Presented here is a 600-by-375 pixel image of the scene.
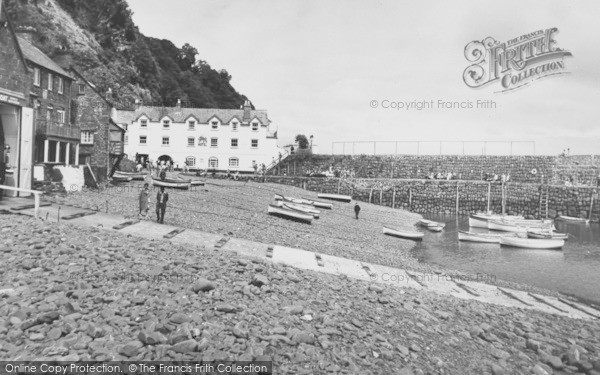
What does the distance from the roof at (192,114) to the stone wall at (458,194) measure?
41.9ft

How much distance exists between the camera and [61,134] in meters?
27.6

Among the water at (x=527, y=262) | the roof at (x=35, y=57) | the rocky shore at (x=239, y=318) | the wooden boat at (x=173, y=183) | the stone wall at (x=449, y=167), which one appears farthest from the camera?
the stone wall at (x=449, y=167)

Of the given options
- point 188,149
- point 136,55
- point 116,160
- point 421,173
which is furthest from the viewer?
point 136,55

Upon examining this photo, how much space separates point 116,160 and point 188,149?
28385 millimetres

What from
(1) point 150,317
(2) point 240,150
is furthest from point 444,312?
(2) point 240,150

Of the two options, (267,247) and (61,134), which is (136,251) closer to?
(267,247)

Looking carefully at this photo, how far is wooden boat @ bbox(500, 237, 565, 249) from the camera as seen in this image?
34.2 m

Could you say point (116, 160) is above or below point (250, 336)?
above

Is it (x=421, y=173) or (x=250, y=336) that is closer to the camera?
(x=250, y=336)

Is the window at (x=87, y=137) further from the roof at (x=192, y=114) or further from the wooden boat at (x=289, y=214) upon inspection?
A: the roof at (x=192, y=114)

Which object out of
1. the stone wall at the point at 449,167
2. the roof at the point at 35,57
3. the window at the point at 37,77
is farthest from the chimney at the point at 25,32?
the stone wall at the point at 449,167

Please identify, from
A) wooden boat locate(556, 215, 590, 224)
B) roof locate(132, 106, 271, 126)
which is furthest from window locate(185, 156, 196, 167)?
wooden boat locate(556, 215, 590, 224)

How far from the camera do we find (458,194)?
64438 millimetres

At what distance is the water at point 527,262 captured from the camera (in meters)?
22.9
